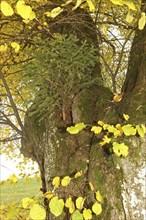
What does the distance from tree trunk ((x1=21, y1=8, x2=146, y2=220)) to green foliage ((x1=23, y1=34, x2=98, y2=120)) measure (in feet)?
0.99

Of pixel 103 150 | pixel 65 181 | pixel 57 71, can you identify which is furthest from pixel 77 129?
pixel 57 71

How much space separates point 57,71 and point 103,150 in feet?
2.59

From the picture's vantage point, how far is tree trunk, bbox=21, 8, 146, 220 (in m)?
2.63

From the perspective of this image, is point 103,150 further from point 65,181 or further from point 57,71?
point 57,71

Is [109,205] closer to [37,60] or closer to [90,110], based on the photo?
[90,110]

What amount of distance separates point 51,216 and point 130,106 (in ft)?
4.19

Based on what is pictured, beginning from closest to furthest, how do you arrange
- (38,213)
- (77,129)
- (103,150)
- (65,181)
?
(38,213)
(77,129)
(65,181)
(103,150)

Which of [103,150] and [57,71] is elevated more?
[57,71]

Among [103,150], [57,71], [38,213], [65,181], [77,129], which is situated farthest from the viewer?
[57,71]

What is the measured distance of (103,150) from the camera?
9.68 ft

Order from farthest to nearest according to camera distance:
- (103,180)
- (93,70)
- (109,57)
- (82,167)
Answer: (109,57)
(93,70)
(82,167)
(103,180)

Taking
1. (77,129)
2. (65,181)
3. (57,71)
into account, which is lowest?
(65,181)

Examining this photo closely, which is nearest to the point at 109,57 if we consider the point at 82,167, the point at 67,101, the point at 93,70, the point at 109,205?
the point at 93,70

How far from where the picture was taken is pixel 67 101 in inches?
129
